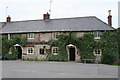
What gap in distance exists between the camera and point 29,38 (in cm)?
2941

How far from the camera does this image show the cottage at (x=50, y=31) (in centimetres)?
2664

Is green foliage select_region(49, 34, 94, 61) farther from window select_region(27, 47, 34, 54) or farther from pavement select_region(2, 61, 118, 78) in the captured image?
pavement select_region(2, 61, 118, 78)

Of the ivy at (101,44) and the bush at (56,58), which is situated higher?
the ivy at (101,44)

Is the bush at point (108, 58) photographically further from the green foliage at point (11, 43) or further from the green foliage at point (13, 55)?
the green foliage at point (13, 55)

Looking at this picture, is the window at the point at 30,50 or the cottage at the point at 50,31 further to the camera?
the window at the point at 30,50

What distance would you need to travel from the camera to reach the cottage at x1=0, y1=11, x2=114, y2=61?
87.4ft

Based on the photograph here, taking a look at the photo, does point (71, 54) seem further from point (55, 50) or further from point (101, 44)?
point (101, 44)

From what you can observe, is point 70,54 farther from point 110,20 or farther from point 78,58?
point 110,20

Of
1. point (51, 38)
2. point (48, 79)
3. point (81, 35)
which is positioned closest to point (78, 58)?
point (81, 35)

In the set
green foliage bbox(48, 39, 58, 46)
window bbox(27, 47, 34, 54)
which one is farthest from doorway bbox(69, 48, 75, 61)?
window bbox(27, 47, 34, 54)

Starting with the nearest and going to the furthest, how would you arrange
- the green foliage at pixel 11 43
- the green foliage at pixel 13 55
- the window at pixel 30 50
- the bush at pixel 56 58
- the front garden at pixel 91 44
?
the front garden at pixel 91 44
the bush at pixel 56 58
the window at pixel 30 50
the green foliage at pixel 11 43
the green foliage at pixel 13 55

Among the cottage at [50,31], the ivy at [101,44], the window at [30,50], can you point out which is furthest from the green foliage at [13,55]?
the ivy at [101,44]

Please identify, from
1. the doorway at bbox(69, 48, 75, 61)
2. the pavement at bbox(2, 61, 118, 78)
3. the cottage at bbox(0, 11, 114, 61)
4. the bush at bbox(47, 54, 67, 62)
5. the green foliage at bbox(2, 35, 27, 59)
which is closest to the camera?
the pavement at bbox(2, 61, 118, 78)

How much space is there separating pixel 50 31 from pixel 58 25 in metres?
2.19
